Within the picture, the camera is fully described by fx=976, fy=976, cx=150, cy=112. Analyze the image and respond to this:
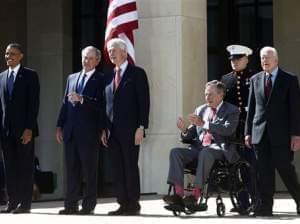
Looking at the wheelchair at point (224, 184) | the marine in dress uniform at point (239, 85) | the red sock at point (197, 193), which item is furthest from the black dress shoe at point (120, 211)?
the marine in dress uniform at point (239, 85)

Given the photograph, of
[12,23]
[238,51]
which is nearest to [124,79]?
[238,51]

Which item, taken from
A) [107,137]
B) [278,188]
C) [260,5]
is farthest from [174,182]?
[260,5]

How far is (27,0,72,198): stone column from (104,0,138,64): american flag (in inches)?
221

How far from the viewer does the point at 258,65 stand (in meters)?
21.3

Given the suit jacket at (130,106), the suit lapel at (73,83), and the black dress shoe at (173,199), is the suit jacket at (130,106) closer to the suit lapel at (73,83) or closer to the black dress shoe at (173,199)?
the suit lapel at (73,83)

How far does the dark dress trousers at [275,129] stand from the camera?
11.3 metres

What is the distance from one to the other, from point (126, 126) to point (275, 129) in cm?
179

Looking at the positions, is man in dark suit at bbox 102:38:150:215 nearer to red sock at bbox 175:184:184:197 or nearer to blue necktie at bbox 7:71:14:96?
red sock at bbox 175:184:184:197

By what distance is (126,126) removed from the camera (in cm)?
1172

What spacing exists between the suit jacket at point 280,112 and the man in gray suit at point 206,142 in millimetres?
395

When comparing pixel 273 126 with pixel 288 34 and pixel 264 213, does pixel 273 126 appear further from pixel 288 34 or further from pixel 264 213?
pixel 288 34

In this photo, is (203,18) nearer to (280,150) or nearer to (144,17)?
(144,17)

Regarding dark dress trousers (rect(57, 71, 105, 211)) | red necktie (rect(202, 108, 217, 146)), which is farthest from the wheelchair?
dark dress trousers (rect(57, 71, 105, 211))

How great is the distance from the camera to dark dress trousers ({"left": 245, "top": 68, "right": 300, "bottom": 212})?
36.9ft
